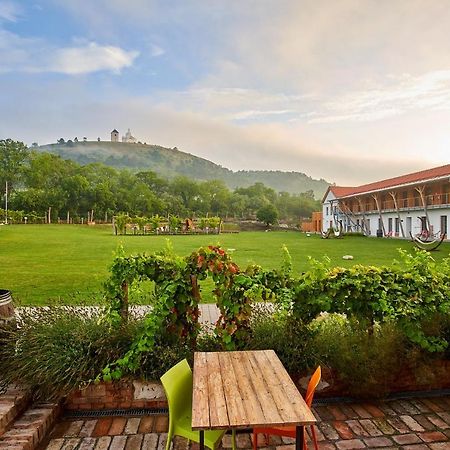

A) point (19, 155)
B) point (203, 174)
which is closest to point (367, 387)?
point (19, 155)

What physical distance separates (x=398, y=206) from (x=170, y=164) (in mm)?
132084

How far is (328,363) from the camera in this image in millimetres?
3211

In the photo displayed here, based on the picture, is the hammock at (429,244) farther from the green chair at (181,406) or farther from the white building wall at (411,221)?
the green chair at (181,406)

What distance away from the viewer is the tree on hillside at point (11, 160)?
5925 cm

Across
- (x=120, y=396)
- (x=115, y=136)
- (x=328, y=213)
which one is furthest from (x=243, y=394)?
(x=115, y=136)

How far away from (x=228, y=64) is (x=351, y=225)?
29085 mm

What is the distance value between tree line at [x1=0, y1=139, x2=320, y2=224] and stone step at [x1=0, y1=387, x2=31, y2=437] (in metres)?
46.2

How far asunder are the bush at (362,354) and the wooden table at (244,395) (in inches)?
34.7

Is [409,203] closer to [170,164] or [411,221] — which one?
[411,221]

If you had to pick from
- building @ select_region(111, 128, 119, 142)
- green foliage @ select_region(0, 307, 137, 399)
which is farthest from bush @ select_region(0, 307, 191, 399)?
building @ select_region(111, 128, 119, 142)

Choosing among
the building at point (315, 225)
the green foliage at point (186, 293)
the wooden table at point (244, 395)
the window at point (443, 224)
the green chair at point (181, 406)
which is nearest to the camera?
the wooden table at point (244, 395)

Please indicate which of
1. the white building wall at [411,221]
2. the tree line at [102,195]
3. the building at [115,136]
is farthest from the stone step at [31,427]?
the building at [115,136]

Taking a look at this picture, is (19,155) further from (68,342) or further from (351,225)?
(68,342)

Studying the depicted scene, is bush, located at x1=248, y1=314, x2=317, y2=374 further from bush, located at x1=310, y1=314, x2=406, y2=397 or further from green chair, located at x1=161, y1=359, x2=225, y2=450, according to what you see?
green chair, located at x1=161, y1=359, x2=225, y2=450
